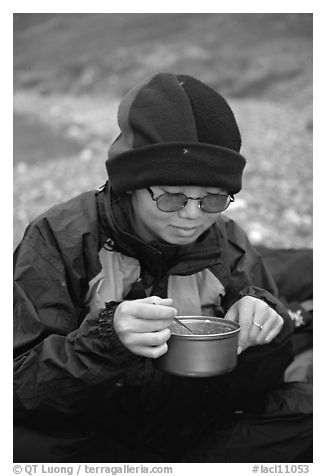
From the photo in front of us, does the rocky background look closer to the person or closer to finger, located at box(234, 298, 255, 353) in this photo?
the person

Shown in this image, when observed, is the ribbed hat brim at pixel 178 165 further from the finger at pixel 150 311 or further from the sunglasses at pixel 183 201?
the finger at pixel 150 311

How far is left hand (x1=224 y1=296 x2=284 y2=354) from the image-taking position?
1.55 meters

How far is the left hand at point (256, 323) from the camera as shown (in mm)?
1550

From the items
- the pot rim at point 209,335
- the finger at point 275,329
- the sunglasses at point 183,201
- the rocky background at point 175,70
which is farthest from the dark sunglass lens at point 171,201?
the rocky background at point 175,70

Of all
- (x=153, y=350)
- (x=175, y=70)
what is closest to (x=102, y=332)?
(x=153, y=350)

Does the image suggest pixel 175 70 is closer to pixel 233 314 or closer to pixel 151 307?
pixel 233 314

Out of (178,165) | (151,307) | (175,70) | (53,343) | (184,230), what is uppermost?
(175,70)

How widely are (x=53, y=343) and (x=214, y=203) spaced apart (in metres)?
0.47

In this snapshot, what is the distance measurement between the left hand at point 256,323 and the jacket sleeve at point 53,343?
278 millimetres

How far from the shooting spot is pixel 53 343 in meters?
1.50

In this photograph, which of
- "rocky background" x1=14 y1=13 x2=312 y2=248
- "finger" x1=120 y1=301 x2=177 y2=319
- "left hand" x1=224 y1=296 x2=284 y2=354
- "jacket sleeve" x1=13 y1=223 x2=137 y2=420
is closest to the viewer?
"finger" x1=120 y1=301 x2=177 y2=319

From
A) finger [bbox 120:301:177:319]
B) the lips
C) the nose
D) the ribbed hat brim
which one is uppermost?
the ribbed hat brim

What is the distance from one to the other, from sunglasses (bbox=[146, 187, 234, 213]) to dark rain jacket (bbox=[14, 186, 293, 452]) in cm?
13

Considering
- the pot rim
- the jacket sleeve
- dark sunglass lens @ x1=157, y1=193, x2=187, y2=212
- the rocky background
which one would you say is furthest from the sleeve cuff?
the rocky background
